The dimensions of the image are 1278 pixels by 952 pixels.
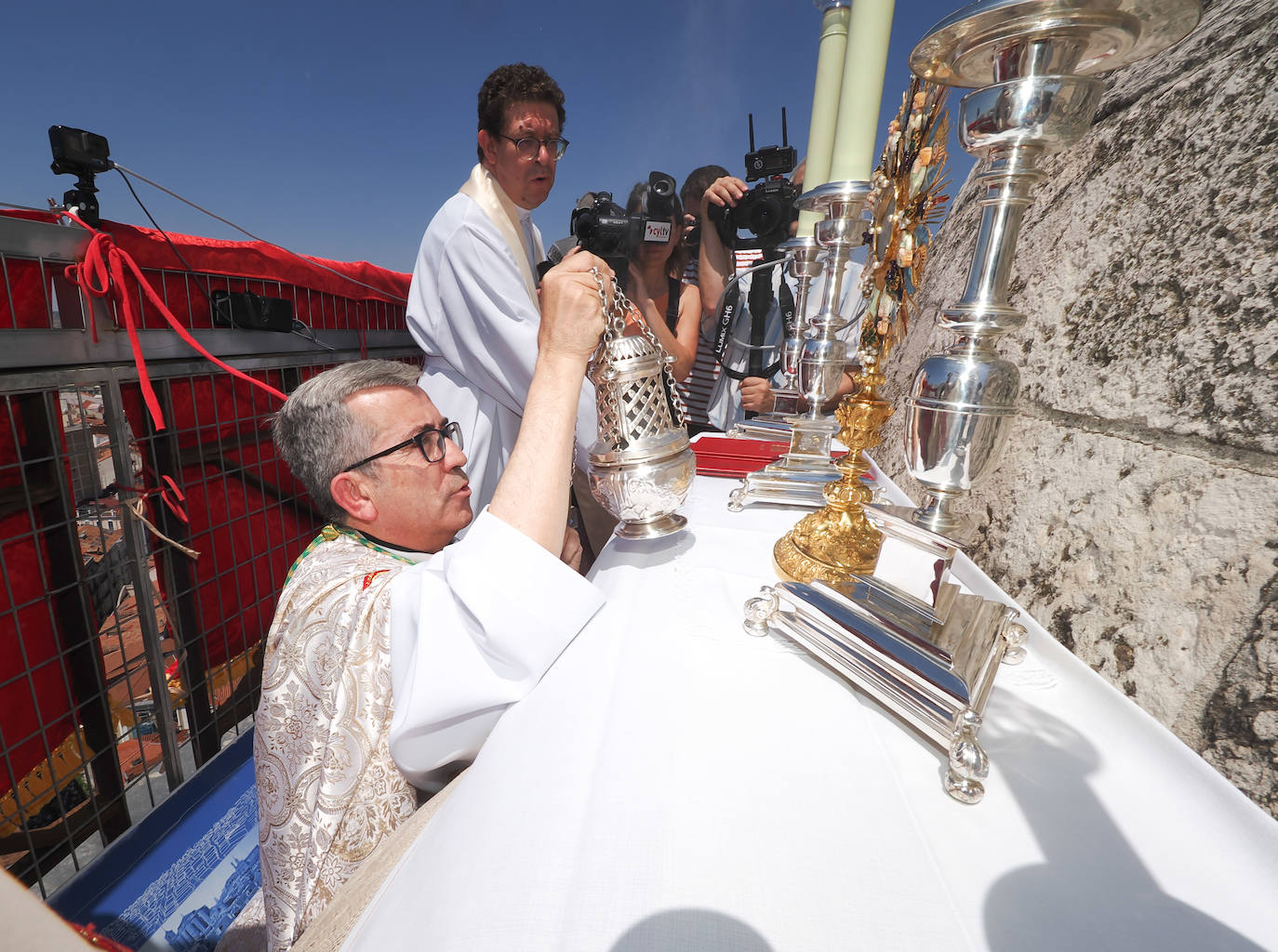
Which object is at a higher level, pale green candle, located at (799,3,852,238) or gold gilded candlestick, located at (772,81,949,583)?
pale green candle, located at (799,3,852,238)

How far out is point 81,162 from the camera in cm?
143

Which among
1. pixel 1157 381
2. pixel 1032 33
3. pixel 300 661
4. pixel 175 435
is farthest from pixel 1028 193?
pixel 175 435

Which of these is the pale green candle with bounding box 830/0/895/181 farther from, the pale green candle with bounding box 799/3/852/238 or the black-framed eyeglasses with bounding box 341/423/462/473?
the black-framed eyeglasses with bounding box 341/423/462/473

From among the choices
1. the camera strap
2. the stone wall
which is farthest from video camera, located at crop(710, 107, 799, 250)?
the stone wall

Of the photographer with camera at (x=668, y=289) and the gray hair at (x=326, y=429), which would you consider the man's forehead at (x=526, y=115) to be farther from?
the gray hair at (x=326, y=429)

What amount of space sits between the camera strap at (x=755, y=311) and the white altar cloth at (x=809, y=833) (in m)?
2.04

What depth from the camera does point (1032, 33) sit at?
1.39ft

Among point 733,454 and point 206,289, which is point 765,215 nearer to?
point 733,454

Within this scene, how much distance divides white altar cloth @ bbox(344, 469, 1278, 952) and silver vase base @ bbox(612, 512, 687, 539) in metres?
0.30

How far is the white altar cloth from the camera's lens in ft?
1.13

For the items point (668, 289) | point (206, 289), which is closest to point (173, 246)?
point (206, 289)

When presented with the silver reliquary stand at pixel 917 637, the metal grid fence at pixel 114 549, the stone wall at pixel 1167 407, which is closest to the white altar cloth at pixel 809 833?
the silver reliquary stand at pixel 917 637

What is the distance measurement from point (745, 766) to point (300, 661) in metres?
0.71

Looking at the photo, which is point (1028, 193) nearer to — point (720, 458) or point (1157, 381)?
point (1157, 381)
